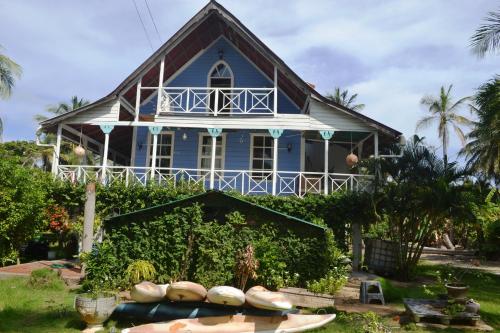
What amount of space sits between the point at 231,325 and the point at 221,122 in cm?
881

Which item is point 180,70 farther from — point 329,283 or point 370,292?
point 370,292

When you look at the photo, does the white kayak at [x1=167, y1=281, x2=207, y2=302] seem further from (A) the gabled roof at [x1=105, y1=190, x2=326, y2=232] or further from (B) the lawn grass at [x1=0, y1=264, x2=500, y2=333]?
(A) the gabled roof at [x1=105, y1=190, x2=326, y2=232]

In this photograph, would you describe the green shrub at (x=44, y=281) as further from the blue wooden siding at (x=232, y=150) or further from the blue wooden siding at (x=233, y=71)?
the blue wooden siding at (x=233, y=71)

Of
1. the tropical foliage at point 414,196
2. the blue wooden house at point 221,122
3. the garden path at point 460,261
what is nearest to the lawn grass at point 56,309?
the tropical foliage at point 414,196

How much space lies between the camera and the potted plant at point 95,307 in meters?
5.83

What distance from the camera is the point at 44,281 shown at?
335 inches

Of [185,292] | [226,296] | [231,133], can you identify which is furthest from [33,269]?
[231,133]

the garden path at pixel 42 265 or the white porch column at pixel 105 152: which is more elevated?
the white porch column at pixel 105 152

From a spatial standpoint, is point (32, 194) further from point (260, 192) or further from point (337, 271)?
point (337, 271)

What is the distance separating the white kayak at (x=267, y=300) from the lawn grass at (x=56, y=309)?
32.0 inches

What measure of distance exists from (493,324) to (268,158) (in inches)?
379

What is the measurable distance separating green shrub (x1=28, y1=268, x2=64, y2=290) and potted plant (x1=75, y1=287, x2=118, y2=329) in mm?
2948

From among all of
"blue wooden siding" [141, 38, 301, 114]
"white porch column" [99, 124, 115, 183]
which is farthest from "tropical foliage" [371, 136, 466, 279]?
"white porch column" [99, 124, 115, 183]

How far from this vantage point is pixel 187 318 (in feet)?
18.9
